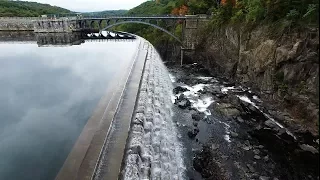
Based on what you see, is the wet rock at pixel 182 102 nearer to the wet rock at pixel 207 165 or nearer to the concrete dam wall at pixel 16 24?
the wet rock at pixel 207 165

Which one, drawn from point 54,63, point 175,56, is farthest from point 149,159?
A: point 175,56

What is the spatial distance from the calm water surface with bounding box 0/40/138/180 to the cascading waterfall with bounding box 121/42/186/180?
372 centimetres

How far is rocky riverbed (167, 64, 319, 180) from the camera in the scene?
14.4 metres

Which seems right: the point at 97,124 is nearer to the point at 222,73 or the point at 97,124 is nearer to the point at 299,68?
the point at 299,68

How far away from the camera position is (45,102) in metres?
19.5

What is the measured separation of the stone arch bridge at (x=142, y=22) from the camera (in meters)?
40.5

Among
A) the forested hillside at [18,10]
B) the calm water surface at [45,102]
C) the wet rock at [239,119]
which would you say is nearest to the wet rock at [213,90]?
the wet rock at [239,119]

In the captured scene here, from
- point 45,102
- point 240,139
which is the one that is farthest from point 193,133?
point 45,102

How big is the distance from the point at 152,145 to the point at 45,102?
1018 cm

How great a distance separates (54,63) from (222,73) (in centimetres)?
1990

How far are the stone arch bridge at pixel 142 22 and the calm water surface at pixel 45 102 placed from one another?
10.4 m

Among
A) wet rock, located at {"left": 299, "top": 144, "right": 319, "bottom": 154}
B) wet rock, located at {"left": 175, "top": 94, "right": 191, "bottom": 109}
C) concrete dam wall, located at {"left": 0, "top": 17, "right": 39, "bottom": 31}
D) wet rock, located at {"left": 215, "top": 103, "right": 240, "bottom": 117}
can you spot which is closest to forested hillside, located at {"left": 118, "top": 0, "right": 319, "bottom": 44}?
wet rock, located at {"left": 299, "top": 144, "right": 319, "bottom": 154}

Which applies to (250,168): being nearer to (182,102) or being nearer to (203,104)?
(203,104)

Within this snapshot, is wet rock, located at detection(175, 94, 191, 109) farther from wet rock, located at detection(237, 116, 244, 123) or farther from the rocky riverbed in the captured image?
wet rock, located at detection(237, 116, 244, 123)
